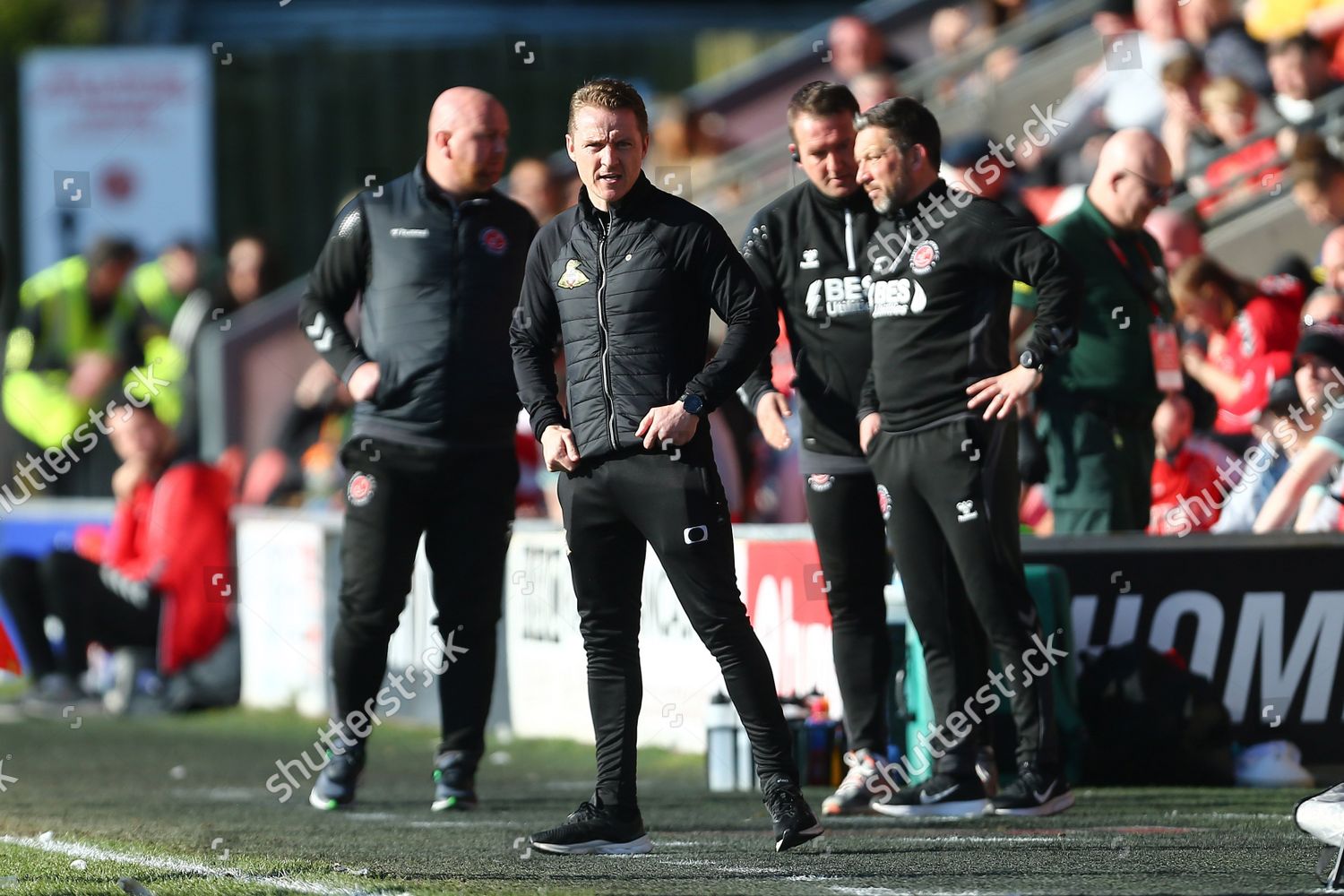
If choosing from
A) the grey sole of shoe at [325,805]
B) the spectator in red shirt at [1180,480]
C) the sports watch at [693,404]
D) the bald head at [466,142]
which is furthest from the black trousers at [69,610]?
the sports watch at [693,404]

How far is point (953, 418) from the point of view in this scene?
7.48 m

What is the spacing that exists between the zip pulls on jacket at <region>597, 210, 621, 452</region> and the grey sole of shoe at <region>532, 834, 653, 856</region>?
1.11 m

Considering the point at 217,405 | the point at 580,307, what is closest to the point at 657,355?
the point at 580,307

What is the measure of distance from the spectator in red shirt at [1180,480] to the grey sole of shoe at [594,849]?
13.7ft

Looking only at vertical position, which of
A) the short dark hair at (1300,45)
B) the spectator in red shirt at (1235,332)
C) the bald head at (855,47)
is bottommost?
the spectator in red shirt at (1235,332)

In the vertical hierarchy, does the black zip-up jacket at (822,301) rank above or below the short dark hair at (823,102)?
below

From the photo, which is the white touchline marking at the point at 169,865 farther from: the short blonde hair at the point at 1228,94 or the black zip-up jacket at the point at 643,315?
the short blonde hair at the point at 1228,94

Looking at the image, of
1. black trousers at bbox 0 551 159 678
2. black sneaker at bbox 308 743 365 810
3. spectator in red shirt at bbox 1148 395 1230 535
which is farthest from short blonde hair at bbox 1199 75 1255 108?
black sneaker at bbox 308 743 365 810

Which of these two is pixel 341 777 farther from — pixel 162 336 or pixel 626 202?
pixel 162 336

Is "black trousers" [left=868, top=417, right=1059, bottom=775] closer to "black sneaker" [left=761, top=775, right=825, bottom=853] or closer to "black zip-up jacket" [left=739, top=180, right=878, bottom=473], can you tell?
"black zip-up jacket" [left=739, top=180, right=878, bottom=473]

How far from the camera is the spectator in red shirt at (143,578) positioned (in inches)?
517

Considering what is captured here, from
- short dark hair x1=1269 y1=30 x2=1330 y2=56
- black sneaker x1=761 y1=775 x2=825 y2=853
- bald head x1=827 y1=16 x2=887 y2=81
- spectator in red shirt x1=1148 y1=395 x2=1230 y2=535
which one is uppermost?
bald head x1=827 y1=16 x2=887 y2=81

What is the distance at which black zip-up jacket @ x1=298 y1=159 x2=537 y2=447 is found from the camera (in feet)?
26.5

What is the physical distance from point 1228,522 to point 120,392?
8394 mm
